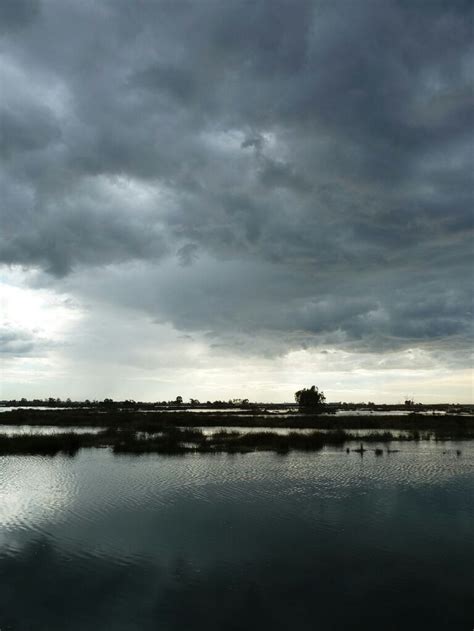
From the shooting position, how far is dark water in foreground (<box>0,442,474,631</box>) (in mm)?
12797

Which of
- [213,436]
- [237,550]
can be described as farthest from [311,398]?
[237,550]

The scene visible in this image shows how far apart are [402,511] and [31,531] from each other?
16.8 meters

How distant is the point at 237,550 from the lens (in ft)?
57.8

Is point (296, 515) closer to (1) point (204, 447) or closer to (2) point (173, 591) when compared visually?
(2) point (173, 591)

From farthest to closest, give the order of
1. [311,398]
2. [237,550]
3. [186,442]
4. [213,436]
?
1. [311,398]
2. [213,436]
3. [186,442]
4. [237,550]

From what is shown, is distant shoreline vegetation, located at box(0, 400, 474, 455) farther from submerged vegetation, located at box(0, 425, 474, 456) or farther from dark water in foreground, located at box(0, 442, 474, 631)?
dark water in foreground, located at box(0, 442, 474, 631)

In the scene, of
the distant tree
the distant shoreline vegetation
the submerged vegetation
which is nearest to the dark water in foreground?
the submerged vegetation

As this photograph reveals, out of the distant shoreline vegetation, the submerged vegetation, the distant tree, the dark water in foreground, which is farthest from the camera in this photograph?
the distant tree

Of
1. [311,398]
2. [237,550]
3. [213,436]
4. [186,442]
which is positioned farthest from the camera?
[311,398]

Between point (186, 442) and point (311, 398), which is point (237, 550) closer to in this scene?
point (186, 442)

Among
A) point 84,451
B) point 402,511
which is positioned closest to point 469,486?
point 402,511

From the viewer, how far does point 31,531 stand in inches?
782

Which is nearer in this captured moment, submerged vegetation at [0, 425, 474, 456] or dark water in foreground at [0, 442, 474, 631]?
dark water in foreground at [0, 442, 474, 631]

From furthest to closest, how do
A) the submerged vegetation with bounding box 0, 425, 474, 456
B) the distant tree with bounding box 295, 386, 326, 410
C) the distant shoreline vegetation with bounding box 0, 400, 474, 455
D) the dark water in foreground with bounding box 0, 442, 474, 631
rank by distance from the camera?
the distant tree with bounding box 295, 386, 326, 410 < the distant shoreline vegetation with bounding box 0, 400, 474, 455 < the submerged vegetation with bounding box 0, 425, 474, 456 < the dark water in foreground with bounding box 0, 442, 474, 631
